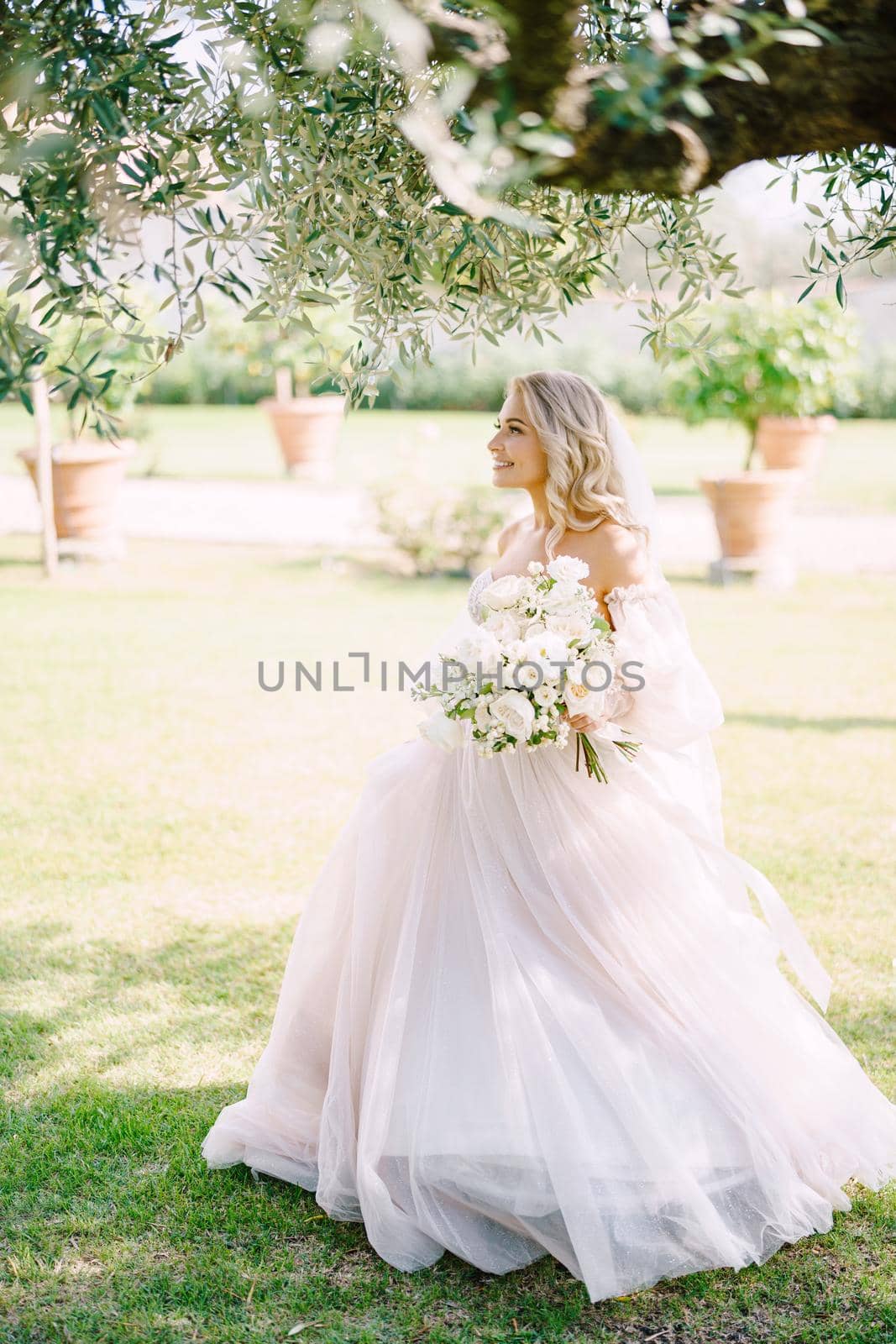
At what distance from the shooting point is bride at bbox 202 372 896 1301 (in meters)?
3.18

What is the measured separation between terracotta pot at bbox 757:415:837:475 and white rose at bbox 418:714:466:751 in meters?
12.7

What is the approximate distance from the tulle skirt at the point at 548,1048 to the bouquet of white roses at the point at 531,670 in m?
0.32

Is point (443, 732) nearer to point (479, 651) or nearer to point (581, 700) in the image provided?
point (479, 651)

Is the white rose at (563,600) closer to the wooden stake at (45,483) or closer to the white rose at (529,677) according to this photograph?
the white rose at (529,677)

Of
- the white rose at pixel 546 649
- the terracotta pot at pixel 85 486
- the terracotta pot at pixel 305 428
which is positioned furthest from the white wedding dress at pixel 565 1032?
the terracotta pot at pixel 305 428

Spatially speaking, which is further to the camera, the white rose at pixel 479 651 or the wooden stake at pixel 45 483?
the wooden stake at pixel 45 483

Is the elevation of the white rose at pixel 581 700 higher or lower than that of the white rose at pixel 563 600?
lower

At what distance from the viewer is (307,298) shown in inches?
135

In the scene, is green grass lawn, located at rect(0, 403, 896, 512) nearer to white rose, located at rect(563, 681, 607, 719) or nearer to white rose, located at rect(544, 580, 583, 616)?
white rose, located at rect(544, 580, 583, 616)

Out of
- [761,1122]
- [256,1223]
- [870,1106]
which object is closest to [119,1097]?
[256,1223]

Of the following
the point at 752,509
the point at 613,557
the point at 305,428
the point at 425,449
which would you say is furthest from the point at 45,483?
the point at 613,557

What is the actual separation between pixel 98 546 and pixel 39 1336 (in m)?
11.1

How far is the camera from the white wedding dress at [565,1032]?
317 centimetres

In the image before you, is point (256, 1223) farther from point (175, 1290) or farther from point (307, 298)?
point (307, 298)
